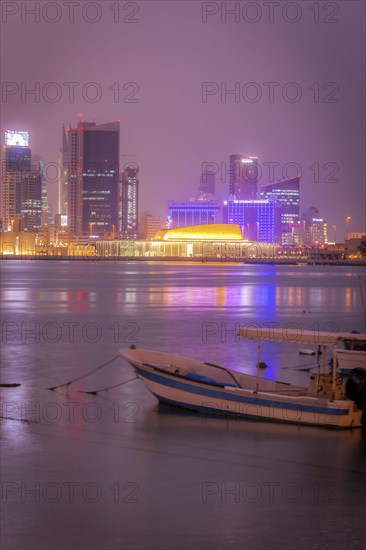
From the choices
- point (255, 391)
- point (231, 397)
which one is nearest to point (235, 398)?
point (231, 397)

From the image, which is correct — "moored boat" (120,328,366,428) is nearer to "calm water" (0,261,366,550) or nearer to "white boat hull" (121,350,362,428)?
"white boat hull" (121,350,362,428)

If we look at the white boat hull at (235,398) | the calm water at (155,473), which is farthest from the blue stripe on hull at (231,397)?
the calm water at (155,473)

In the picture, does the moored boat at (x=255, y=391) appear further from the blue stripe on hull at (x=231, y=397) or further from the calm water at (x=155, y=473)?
the calm water at (x=155, y=473)

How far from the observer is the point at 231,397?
12.7 m

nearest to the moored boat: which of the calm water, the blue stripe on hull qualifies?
the blue stripe on hull

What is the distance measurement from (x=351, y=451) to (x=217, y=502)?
2.84 m

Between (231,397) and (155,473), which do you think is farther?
(231,397)

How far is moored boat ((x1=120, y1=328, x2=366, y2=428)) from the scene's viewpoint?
12.2 m

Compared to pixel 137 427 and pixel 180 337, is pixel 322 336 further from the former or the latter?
pixel 180 337

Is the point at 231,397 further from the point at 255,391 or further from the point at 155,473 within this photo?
the point at 155,473

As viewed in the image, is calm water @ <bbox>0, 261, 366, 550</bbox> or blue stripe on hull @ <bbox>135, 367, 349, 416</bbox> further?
blue stripe on hull @ <bbox>135, 367, 349, 416</bbox>

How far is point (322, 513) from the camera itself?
28.5 ft

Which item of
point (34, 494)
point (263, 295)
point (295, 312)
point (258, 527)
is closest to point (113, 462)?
point (34, 494)

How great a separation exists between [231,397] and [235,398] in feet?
0.23
